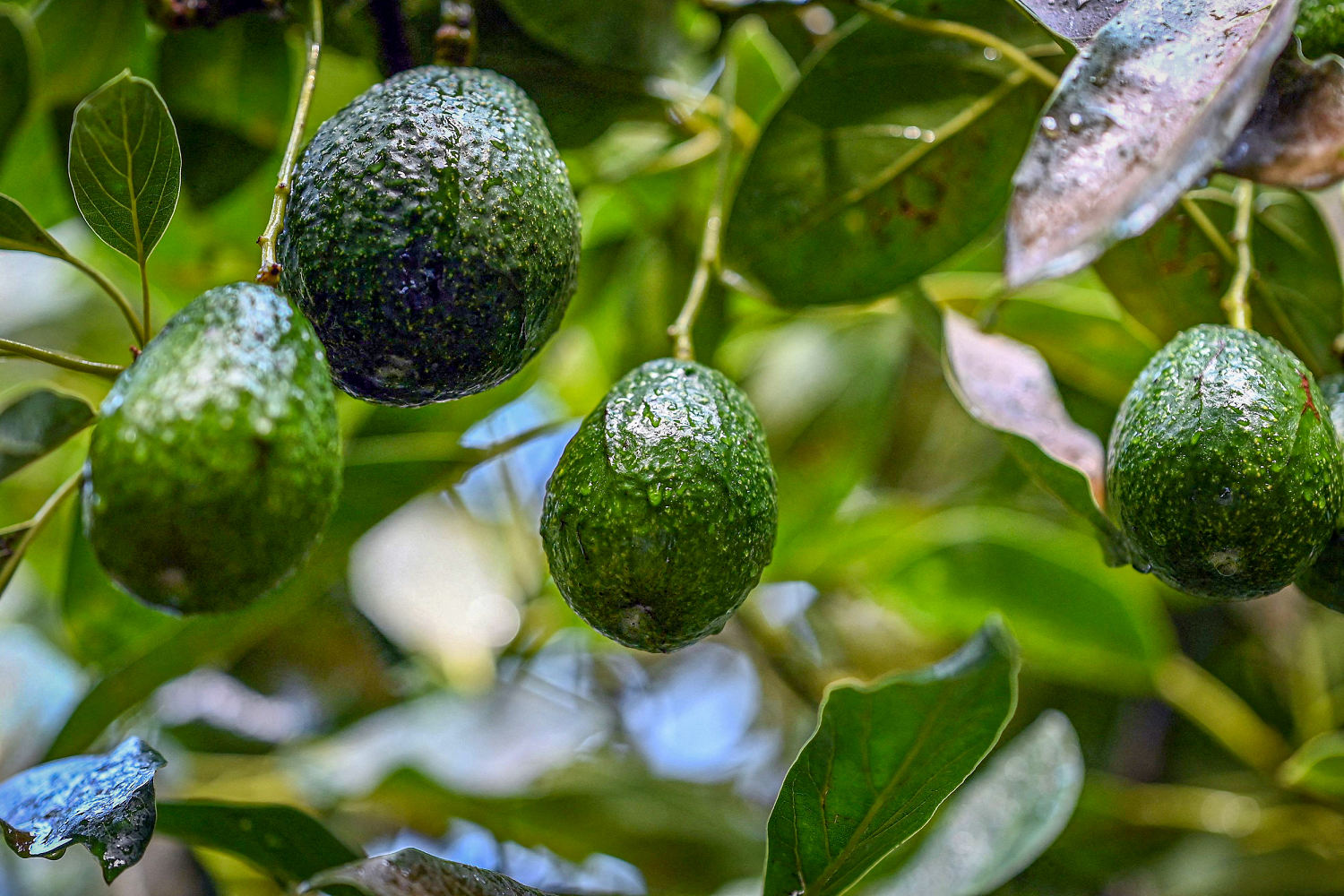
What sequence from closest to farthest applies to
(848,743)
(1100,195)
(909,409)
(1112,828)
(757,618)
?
(1100,195), (848,743), (1112,828), (757,618), (909,409)

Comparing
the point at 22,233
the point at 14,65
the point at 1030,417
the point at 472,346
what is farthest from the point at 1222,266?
the point at 14,65

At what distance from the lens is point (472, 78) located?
0.92 metres

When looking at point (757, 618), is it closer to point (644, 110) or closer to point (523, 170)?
point (644, 110)

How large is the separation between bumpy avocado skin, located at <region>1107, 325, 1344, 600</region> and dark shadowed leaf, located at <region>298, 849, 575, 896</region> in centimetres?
58

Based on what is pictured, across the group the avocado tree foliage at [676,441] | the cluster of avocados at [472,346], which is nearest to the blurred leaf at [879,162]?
the avocado tree foliage at [676,441]

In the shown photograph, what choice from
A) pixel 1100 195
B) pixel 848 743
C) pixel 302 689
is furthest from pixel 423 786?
pixel 1100 195

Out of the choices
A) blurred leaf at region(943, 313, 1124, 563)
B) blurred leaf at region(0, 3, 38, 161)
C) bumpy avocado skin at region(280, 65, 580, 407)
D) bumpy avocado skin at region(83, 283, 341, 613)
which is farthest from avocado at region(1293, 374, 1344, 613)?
blurred leaf at region(0, 3, 38, 161)

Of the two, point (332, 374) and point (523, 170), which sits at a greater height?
point (523, 170)

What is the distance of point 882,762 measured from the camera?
3.15ft

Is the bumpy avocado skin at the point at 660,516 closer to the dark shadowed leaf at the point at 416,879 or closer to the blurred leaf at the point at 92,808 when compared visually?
the dark shadowed leaf at the point at 416,879

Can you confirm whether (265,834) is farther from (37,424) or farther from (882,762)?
(882,762)

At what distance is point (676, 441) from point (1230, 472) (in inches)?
15.6

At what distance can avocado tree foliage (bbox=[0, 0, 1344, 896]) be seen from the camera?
773 millimetres

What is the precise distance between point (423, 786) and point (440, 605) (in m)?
0.41
